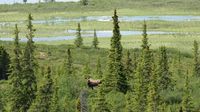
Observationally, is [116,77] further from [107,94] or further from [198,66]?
[198,66]

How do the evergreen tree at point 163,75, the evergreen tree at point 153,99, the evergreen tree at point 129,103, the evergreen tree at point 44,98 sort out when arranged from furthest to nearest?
the evergreen tree at point 163,75
the evergreen tree at point 129,103
the evergreen tree at point 153,99
the evergreen tree at point 44,98

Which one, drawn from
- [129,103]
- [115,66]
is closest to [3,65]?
[115,66]

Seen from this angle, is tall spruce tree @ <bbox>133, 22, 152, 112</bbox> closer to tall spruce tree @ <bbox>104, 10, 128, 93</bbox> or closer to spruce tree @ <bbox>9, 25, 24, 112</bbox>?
tall spruce tree @ <bbox>104, 10, 128, 93</bbox>

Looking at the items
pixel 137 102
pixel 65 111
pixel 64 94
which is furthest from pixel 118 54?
pixel 64 94

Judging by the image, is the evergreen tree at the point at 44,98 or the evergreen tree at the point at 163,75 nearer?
the evergreen tree at the point at 44,98

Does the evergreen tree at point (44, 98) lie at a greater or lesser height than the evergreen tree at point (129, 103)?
greater

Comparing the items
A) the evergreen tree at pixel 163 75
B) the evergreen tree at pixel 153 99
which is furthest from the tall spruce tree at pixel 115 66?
the evergreen tree at pixel 163 75

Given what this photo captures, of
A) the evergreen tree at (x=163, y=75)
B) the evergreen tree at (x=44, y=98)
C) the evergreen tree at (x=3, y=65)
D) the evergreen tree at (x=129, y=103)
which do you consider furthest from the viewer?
the evergreen tree at (x=3, y=65)

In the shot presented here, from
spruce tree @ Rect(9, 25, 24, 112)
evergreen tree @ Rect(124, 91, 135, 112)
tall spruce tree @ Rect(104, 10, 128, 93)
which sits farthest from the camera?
tall spruce tree @ Rect(104, 10, 128, 93)

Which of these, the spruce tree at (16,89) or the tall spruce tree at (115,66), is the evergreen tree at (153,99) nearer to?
the tall spruce tree at (115,66)

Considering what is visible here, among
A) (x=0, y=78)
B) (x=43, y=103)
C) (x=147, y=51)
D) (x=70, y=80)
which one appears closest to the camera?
(x=43, y=103)

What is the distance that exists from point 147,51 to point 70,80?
2675 centimetres

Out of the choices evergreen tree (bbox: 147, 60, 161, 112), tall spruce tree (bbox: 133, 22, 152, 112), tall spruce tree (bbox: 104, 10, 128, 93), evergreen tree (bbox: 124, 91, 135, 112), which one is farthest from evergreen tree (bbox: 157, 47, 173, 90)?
evergreen tree (bbox: 147, 60, 161, 112)

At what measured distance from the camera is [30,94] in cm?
8644
